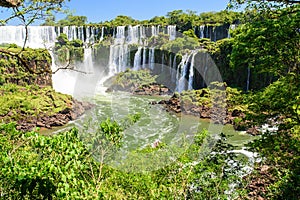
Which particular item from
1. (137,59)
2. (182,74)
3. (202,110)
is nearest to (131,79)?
(137,59)

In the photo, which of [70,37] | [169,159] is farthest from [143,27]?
[169,159]

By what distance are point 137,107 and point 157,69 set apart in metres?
8.28

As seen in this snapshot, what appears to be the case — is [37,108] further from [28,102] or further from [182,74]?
[182,74]

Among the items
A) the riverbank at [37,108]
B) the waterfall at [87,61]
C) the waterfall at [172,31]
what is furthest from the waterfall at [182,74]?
the waterfall at [87,61]

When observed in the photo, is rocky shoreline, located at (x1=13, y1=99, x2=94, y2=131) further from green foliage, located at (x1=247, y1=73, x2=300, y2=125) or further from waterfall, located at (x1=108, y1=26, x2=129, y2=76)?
green foliage, located at (x1=247, y1=73, x2=300, y2=125)

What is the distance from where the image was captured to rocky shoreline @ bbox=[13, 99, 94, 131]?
16.6 metres

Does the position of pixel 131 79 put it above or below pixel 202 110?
above

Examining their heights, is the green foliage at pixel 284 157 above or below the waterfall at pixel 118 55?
below

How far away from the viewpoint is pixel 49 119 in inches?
692

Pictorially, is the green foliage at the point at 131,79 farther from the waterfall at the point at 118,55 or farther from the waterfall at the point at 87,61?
the waterfall at the point at 87,61

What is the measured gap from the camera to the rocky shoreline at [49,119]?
54.6ft

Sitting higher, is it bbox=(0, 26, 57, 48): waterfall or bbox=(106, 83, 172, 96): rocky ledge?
bbox=(0, 26, 57, 48): waterfall

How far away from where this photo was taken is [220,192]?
4855mm

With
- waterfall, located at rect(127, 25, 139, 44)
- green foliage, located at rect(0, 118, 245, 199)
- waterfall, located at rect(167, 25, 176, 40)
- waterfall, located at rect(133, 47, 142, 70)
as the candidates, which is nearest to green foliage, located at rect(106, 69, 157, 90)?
waterfall, located at rect(133, 47, 142, 70)
